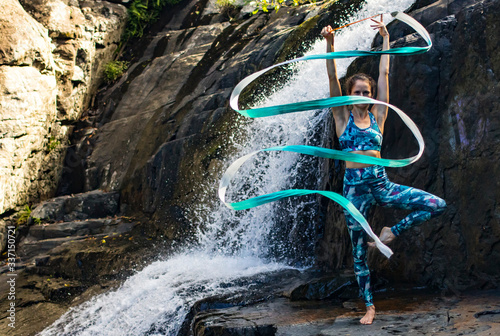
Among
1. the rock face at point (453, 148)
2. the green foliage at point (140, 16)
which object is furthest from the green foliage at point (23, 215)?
the rock face at point (453, 148)

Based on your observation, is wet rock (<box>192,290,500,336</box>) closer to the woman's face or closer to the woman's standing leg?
the woman's standing leg

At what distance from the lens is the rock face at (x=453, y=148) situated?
503 cm

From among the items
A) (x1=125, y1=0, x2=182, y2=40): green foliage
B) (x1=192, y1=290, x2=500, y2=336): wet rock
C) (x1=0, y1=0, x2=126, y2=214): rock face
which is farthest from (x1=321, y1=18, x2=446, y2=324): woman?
(x1=125, y1=0, x2=182, y2=40): green foliage

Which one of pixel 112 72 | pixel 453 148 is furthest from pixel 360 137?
pixel 112 72

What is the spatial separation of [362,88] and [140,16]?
13.6 m

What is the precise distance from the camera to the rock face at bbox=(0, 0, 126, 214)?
10555mm

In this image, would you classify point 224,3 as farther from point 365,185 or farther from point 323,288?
point 365,185

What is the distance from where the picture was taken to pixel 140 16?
1616 centimetres

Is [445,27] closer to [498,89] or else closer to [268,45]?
[498,89]

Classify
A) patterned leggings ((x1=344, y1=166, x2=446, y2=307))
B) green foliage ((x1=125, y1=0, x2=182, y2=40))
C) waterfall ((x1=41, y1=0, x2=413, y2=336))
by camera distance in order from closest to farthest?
1. patterned leggings ((x1=344, y1=166, x2=446, y2=307))
2. waterfall ((x1=41, y1=0, x2=413, y2=336))
3. green foliage ((x1=125, y1=0, x2=182, y2=40))

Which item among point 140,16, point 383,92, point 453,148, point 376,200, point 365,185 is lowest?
point 376,200

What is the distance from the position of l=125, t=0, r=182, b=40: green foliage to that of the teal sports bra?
1348 centimetres

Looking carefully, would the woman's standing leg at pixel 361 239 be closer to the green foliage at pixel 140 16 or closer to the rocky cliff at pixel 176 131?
the rocky cliff at pixel 176 131

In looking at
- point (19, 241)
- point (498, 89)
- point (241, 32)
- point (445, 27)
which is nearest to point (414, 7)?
point (445, 27)
